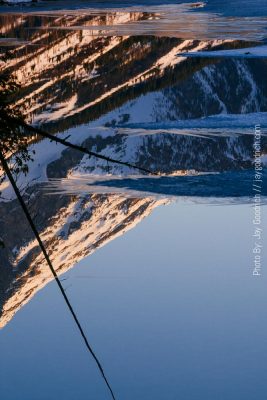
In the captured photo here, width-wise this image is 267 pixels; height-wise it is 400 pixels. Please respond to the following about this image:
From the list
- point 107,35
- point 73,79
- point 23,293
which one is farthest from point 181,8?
point 23,293

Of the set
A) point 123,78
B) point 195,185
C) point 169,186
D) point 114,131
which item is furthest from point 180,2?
point 169,186

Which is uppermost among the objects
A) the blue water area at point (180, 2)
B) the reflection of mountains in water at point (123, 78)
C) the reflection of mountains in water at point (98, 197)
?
the reflection of mountains in water at point (98, 197)

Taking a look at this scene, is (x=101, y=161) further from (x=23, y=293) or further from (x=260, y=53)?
(x=260, y=53)

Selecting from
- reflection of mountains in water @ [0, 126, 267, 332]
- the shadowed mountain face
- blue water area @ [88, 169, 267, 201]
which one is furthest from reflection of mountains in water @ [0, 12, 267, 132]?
blue water area @ [88, 169, 267, 201]

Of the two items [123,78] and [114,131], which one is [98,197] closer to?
[114,131]

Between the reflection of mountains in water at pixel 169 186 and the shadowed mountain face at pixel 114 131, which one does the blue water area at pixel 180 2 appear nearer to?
the shadowed mountain face at pixel 114 131

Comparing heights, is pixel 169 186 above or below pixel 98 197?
below

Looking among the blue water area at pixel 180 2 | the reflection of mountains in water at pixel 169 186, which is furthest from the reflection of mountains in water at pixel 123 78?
the blue water area at pixel 180 2

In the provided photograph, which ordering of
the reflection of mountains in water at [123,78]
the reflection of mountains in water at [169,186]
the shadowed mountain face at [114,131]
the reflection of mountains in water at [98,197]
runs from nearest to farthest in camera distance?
the reflection of mountains in water at [98,197] < the shadowed mountain face at [114,131] < the reflection of mountains in water at [169,186] < the reflection of mountains in water at [123,78]

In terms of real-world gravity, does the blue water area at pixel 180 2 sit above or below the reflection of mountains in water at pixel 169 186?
below
